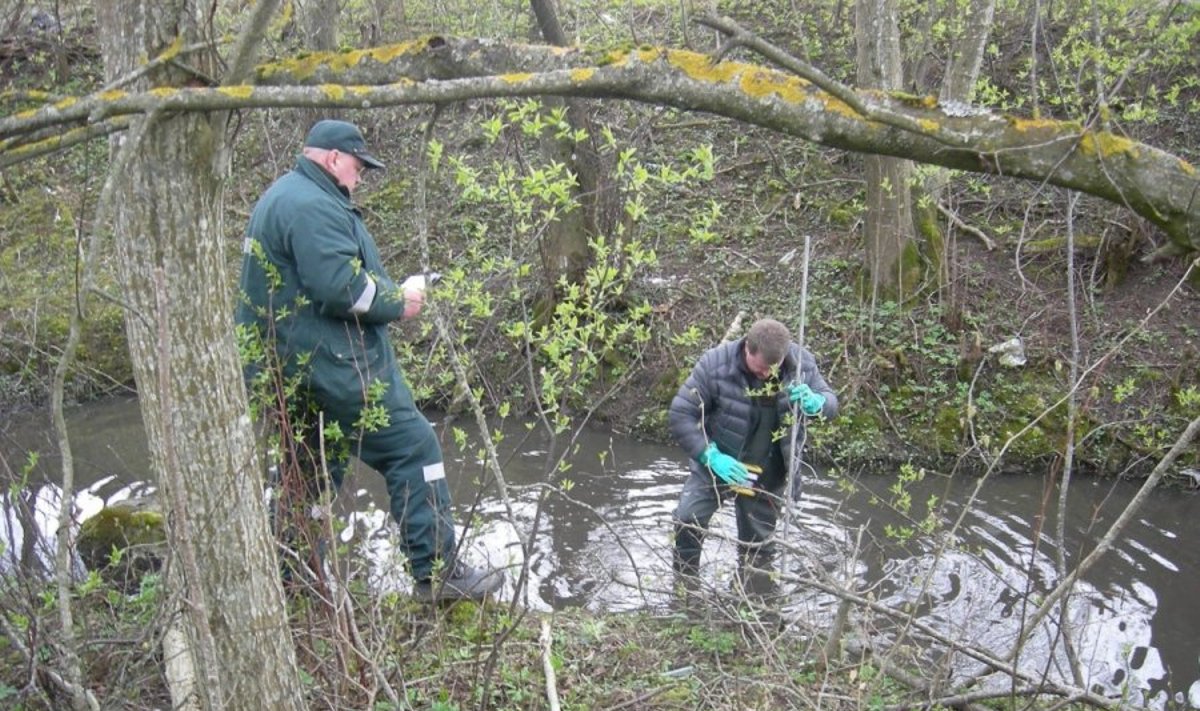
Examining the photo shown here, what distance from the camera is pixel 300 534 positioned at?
4.21 metres

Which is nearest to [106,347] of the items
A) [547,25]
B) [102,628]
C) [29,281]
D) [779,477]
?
[29,281]

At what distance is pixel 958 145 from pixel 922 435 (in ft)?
20.9

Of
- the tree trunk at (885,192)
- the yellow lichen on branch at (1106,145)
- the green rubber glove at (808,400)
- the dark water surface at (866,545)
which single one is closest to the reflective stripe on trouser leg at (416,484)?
the dark water surface at (866,545)

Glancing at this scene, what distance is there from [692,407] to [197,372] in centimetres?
348

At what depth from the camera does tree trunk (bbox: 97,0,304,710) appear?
2852 mm

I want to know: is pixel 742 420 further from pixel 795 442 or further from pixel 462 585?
pixel 462 585

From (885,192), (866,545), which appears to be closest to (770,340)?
(866,545)

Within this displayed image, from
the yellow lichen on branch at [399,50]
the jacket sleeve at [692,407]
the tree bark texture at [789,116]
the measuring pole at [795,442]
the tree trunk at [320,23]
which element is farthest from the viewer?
the tree trunk at [320,23]

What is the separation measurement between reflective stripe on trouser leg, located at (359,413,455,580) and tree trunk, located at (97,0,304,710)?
4.46 ft

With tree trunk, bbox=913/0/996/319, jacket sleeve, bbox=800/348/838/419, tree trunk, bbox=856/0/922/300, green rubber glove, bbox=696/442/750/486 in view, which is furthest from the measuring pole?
tree trunk, bbox=913/0/996/319

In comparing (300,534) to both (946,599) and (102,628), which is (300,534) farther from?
(946,599)

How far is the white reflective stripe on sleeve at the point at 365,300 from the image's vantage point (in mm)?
4328

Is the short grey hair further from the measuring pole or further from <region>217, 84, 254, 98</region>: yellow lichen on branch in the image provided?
<region>217, 84, 254, 98</region>: yellow lichen on branch

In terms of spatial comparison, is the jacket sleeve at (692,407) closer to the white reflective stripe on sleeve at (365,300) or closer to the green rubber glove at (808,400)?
the green rubber glove at (808,400)
